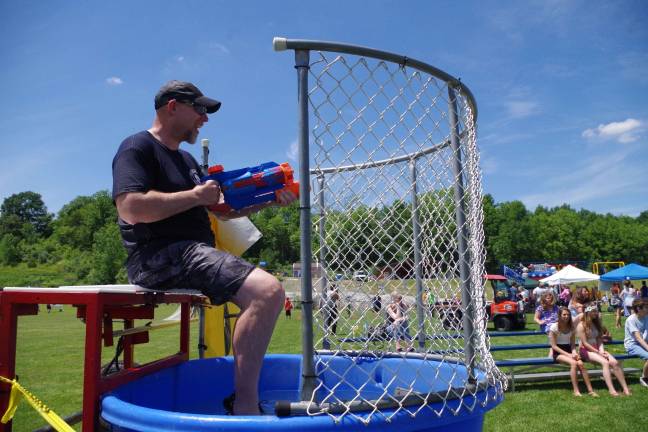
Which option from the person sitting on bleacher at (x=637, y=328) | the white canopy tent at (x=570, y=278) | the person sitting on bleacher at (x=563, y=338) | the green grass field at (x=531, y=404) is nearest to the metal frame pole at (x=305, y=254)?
the green grass field at (x=531, y=404)

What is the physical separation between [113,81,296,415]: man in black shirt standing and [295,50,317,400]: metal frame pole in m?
0.21

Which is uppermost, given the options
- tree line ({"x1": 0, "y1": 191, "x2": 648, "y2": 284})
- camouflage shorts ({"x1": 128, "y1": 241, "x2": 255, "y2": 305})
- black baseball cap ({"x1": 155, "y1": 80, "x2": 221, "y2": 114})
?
tree line ({"x1": 0, "y1": 191, "x2": 648, "y2": 284})

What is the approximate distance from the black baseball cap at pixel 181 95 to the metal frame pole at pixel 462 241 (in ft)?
4.00

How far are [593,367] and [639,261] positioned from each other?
289ft

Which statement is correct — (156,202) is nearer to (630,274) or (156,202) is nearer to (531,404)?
(531,404)

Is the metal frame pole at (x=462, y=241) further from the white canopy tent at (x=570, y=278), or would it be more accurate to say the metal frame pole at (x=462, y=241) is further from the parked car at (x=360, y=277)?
the white canopy tent at (x=570, y=278)

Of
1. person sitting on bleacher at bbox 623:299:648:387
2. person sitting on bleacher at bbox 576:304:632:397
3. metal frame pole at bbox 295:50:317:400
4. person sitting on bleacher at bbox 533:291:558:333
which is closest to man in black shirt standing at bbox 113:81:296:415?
metal frame pole at bbox 295:50:317:400

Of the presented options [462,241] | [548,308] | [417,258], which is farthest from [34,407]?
[548,308]

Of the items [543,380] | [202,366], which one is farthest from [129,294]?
[543,380]

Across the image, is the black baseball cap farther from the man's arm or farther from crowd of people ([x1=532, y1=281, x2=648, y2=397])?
crowd of people ([x1=532, y1=281, x2=648, y2=397])

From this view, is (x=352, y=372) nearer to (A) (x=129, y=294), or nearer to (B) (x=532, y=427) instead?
(A) (x=129, y=294)

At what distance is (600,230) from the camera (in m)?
83.6

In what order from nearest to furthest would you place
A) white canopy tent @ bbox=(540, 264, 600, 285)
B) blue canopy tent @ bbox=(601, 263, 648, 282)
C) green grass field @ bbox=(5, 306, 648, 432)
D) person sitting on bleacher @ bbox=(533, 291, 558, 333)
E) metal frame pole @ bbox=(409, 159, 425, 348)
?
metal frame pole @ bbox=(409, 159, 425, 348) → green grass field @ bbox=(5, 306, 648, 432) → person sitting on bleacher @ bbox=(533, 291, 558, 333) → blue canopy tent @ bbox=(601, 263, 648, 282) → white canopy tent @ bbox=(540, 264, 600, 285)

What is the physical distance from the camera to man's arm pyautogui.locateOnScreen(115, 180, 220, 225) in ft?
6.45
